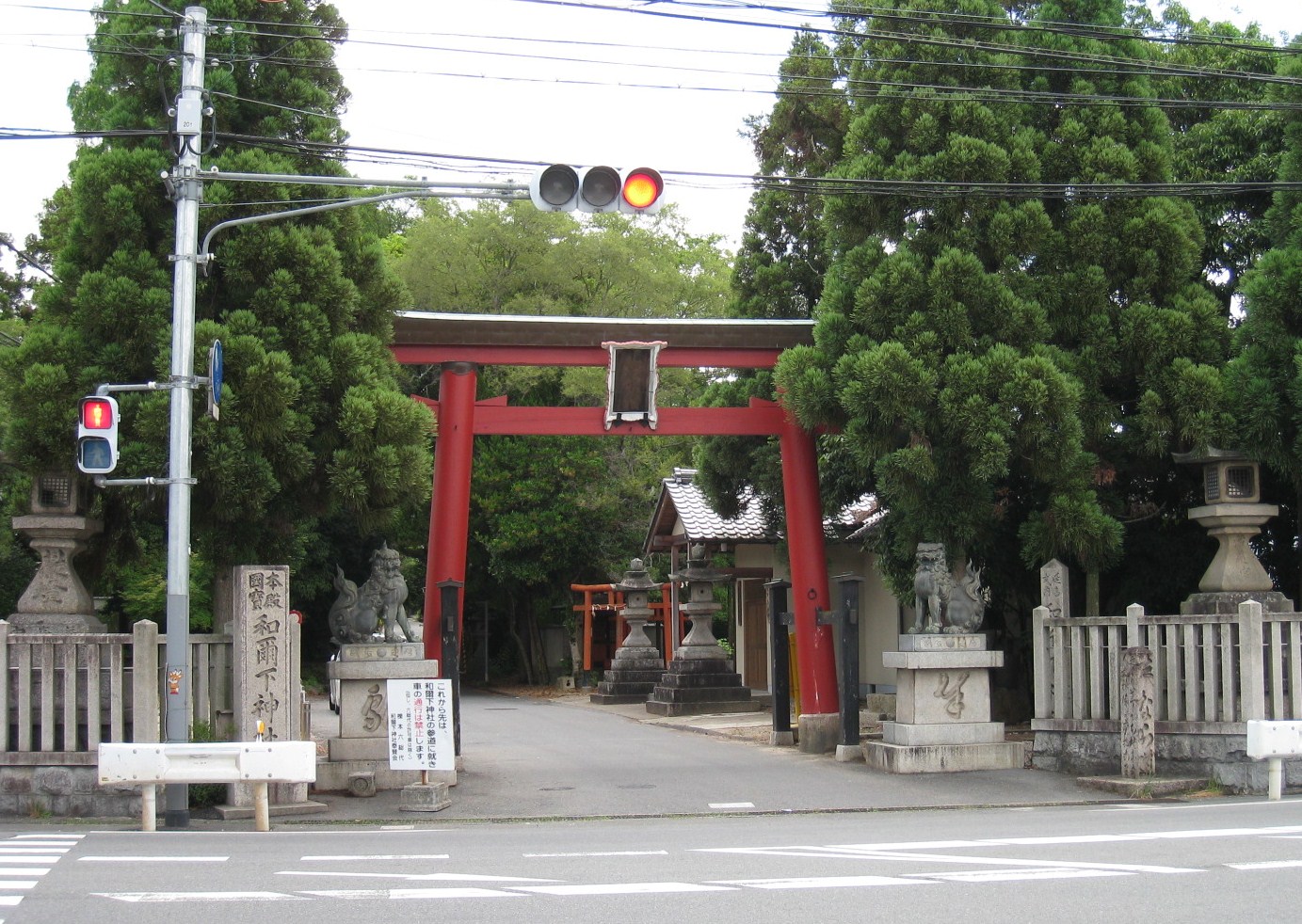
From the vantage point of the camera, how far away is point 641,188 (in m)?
11.1

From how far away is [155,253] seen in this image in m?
14.6

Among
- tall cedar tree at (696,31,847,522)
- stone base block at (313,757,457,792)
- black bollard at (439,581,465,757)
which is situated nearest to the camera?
stone base block at (313,757,457,792)

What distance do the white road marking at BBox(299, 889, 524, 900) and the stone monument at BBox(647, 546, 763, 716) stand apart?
18267mm

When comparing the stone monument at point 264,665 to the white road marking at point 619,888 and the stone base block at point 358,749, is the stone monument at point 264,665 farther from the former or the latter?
the white road marking at point 619,888

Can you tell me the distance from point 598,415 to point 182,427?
6852mm

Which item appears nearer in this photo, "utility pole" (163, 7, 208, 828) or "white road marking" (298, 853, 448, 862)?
"white road marking" (298, 853, 448, 862)

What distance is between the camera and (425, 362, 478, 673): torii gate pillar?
17.2 m

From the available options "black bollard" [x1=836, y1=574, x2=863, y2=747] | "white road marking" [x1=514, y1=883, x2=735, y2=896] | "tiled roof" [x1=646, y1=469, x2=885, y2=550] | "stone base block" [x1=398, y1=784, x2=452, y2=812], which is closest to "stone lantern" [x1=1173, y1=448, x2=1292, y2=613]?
"black bollard" [x1=836, y1=574, x2=863, y2=747]

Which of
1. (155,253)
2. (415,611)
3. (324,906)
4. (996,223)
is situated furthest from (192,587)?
(324,906)

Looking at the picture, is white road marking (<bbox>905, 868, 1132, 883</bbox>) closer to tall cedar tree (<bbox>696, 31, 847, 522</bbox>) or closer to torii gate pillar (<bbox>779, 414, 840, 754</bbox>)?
torii gate pillar (<bbox>779, 414, 840, 754</bbox>)

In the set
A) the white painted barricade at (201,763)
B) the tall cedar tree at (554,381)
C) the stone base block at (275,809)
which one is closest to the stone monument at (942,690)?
the stone base block at (275,809)

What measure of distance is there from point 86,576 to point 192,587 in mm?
14254

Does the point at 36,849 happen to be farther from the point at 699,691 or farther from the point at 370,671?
Result: the point at 699,691

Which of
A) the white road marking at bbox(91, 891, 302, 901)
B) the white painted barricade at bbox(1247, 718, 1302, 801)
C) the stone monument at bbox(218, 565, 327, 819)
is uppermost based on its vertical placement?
the stone monument at bbox(218, 565, 327, 819)
